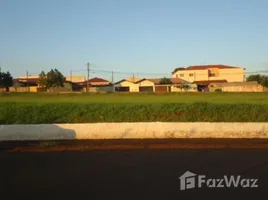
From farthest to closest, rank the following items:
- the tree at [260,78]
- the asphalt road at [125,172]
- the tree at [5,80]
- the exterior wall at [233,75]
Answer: the exterior wall at [233,75]
the tree at [260,78]
the tree at [5,80]
the asphalt road at [125,172]

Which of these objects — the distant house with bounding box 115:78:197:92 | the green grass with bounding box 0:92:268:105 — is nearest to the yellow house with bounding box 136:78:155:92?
the distant house with bounding box 115:78:197:92

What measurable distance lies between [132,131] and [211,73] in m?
110

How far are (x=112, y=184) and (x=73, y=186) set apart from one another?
0.83 meters

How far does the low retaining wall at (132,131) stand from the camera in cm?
1900

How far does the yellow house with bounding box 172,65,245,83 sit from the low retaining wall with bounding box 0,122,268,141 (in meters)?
98.1

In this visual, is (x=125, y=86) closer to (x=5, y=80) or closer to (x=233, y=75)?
(x=5, y=80)

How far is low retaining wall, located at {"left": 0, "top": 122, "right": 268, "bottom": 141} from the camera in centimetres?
1900

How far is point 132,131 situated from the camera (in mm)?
19125

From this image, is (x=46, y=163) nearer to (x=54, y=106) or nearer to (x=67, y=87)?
(x=54, y=106)

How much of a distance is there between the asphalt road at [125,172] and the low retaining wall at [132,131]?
4.13m

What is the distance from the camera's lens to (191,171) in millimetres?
9898

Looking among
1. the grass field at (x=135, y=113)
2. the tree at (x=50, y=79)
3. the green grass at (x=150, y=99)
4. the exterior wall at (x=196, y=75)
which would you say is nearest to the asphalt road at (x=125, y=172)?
the grass field at (x=135, y=113)

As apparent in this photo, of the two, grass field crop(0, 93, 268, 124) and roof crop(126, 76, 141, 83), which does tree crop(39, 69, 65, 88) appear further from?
grass field crop(0, 93, 268, 124)

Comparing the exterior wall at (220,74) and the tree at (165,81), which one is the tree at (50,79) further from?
the exterior wall at (220,74)
